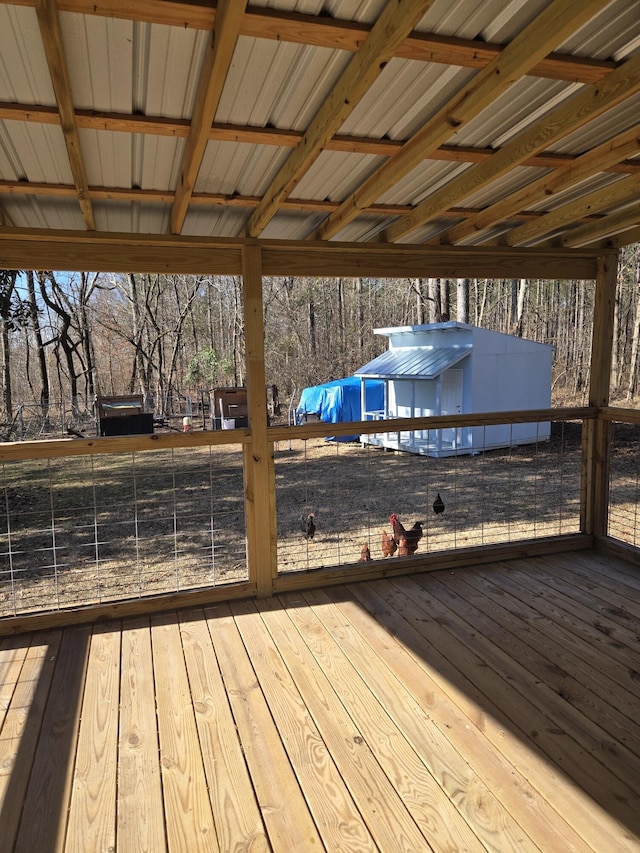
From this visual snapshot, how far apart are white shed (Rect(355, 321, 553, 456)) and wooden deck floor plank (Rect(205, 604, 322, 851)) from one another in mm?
6515

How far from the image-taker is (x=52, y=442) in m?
2.93

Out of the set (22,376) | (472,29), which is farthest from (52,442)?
(22,376)

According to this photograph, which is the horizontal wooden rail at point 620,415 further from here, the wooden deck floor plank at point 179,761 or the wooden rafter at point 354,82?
the wooden deck floor plank at point 179,761

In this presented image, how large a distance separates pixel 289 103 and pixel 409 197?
3.73 ft

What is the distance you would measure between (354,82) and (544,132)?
0.78 metres

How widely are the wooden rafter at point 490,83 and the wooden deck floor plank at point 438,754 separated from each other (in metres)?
2.08

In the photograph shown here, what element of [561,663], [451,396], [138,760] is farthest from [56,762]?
[451,396]

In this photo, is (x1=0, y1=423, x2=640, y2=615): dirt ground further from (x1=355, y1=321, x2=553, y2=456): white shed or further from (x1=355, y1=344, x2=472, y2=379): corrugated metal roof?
(x1=355, y1=344, x2=472, y2=379): corrugated metal roof

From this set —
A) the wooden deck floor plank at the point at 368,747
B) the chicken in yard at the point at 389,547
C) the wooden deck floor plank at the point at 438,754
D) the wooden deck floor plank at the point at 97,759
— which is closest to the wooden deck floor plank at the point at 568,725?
the wooden deck floor plank at the point at 438,754

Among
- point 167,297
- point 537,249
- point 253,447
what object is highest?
point 167,297

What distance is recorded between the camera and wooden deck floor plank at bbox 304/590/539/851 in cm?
165

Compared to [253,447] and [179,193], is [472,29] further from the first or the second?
[253,447]

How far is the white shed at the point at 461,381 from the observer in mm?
9352

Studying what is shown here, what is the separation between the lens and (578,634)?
2816mm
